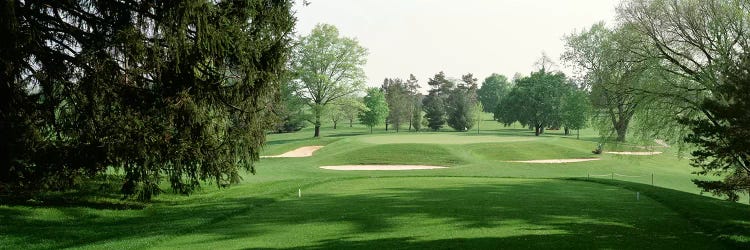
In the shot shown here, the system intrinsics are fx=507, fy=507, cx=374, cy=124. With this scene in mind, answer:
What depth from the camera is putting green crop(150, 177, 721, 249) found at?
10.0 m

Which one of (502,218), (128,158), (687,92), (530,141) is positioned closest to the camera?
(502,218)

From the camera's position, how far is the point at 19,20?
13.1 m

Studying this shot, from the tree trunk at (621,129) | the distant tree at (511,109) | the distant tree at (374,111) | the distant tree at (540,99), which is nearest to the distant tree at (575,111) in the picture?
the distant tree at (540,99)

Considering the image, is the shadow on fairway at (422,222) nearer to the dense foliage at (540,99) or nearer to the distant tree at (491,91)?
the dense foliage at (540,99)

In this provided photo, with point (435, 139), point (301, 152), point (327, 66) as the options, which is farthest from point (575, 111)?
point (301, 152)

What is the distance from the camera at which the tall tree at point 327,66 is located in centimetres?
5844

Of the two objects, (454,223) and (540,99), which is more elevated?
(540,99)

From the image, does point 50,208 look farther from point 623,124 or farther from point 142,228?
point 623,124

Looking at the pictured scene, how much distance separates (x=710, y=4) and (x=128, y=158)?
24823 millimetres

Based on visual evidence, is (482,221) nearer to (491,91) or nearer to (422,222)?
(422,222)

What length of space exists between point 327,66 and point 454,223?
49.1 m

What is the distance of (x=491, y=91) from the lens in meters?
144

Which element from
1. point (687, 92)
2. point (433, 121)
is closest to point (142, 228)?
point (687, 92)

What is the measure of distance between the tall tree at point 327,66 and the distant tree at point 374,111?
1602 centimetres
